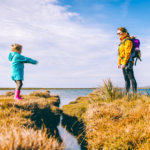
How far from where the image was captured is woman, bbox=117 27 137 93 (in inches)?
225

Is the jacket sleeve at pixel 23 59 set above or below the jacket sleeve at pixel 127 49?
below

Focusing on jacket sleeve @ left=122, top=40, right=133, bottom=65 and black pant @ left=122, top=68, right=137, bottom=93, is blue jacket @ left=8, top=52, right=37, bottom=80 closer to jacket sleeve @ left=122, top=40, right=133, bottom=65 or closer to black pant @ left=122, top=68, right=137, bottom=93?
jacket sleeve @ left=122, top=40, right=133, bottom=65

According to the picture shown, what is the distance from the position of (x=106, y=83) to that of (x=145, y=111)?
9.01 feet

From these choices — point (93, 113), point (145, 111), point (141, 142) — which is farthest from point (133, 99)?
point (141, 142)

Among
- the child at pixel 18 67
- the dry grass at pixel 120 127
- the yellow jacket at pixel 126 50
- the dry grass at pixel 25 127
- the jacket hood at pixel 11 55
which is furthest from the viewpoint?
the jacket hood at pixel 11 55

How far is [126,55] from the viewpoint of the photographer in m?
5.71

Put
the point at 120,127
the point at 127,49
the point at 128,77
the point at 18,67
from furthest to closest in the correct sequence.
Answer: the point at 128,77
the point at 18,67
the point at 127,49
the point at 120,127

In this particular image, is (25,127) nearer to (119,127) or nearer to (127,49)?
(119,127)

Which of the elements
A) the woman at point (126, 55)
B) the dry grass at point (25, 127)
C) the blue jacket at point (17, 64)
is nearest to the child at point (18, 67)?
the blue jacket at point (17, 64)

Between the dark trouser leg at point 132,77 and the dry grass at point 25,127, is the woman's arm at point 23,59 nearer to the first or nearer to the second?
the dry grass at point 25,127

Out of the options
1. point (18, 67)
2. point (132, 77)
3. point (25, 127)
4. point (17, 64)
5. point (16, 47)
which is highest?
point (16, 47)

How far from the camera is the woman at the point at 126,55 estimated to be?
18.7 ft

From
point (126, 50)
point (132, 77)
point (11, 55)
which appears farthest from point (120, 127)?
point (11, 55)

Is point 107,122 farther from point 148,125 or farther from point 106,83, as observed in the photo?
point 106,83
